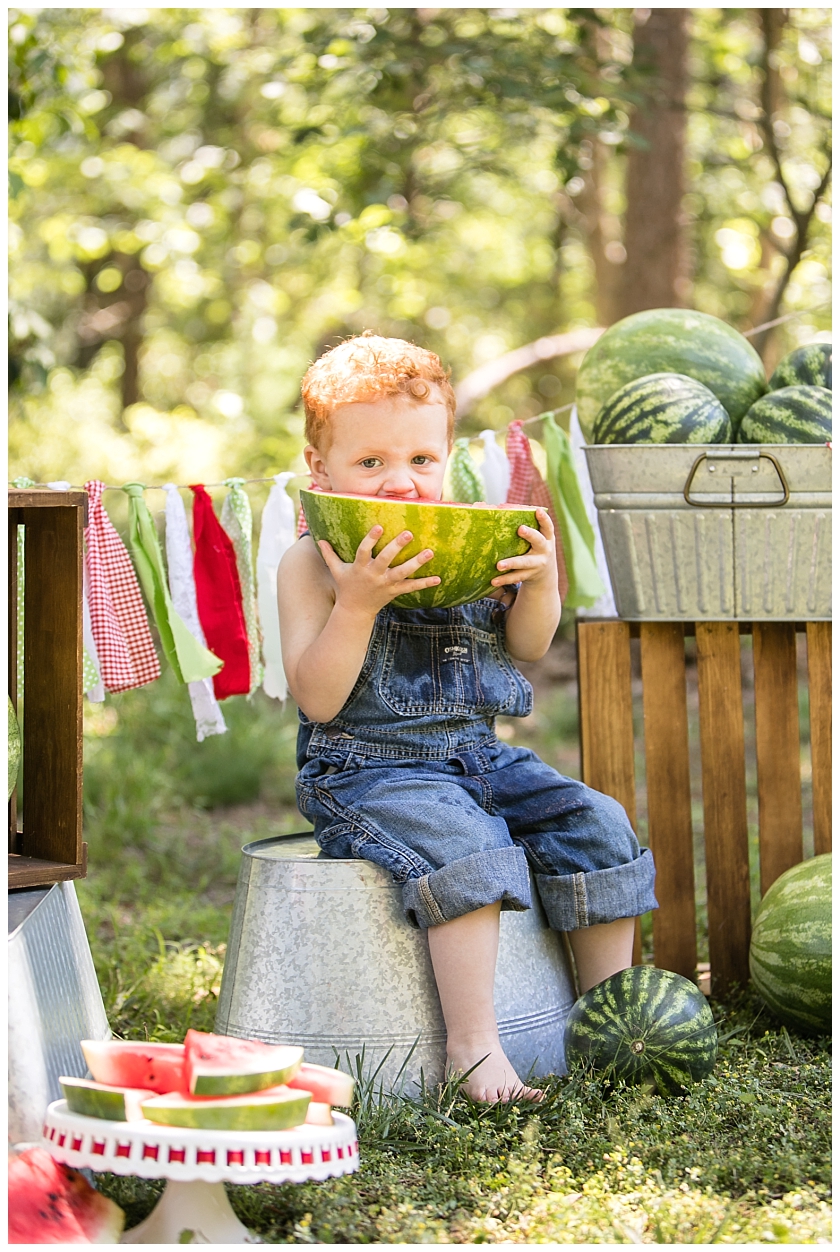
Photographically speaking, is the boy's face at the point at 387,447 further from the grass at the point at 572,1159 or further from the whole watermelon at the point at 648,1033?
the grass at the point at 572,1159

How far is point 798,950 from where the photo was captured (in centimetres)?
290

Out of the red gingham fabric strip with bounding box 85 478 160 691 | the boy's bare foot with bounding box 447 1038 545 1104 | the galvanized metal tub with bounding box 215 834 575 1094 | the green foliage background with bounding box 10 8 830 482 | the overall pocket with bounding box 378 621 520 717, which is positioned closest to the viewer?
the boy's bare foot with bounding box 447 1038 545 1104

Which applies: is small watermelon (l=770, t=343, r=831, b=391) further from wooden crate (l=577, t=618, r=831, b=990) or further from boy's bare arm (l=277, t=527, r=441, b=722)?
boy's bare arm (l=277, t=527, r=441, b=722)

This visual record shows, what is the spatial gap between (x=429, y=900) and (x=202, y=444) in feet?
29.2

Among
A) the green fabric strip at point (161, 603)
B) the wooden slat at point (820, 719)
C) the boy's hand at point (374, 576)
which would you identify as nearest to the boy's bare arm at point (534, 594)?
the boy's hand at point (374, 576)

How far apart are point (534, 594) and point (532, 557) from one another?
6.6 inches

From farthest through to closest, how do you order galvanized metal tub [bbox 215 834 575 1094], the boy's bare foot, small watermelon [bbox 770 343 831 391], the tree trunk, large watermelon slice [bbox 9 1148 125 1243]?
1. the tree trunk
2. small watermelon [bbox 770 343 831 391]
3. galvanized metal tub [bbox 215 834 575 1094]
4. the boy's bare foot
5. large watermelon slice [bbox 9 1148 125 1243]

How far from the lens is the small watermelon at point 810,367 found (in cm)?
325

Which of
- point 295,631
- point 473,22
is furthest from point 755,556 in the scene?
point 473,22

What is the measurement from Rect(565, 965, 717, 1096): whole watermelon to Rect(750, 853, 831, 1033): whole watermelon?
0.39m

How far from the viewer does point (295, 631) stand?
2.74 meters

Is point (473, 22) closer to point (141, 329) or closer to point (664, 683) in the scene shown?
point (664, 683)

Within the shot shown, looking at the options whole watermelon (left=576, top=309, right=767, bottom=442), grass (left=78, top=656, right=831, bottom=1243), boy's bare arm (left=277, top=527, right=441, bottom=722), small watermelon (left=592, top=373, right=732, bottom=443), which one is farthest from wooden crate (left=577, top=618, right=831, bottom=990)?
boy's bare arm (left=277, top=527, right=441, bottom=722)

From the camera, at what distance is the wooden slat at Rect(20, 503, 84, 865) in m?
2.45
